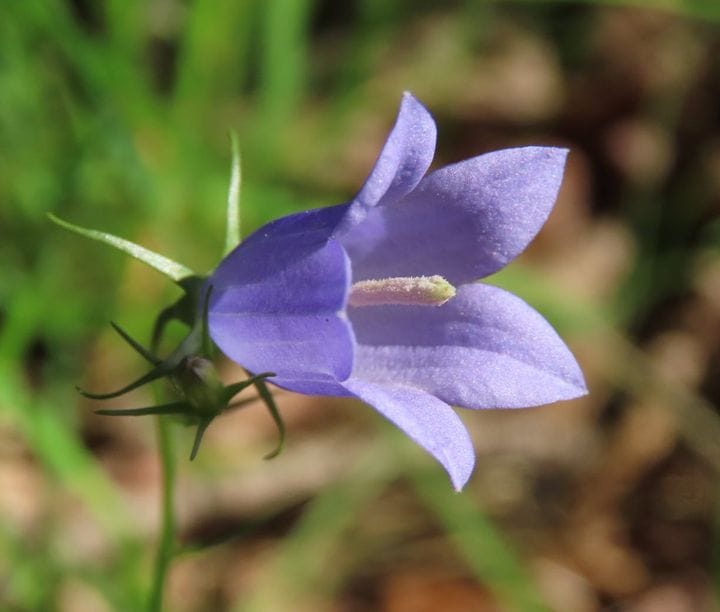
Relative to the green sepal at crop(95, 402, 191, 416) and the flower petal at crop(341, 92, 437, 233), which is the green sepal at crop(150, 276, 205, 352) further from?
the flower petal at crop(341, 92, 437, 233)

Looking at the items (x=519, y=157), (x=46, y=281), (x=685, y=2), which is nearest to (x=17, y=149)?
(x=46, y=281)

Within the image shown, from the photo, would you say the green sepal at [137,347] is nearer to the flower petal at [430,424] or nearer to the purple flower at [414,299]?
the purple flower at [414,299]

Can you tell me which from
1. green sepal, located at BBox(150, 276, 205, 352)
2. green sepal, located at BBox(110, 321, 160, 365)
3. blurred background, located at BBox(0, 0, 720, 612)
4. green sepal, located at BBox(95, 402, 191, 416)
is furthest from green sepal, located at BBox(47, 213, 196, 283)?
blurred background, located at BBox(0, 0, 720, 612)

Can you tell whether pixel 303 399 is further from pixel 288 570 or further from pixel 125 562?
pixel 125 562

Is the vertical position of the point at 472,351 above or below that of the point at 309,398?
above

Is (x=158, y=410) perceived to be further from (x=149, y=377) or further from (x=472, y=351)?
(x=472, y=351)

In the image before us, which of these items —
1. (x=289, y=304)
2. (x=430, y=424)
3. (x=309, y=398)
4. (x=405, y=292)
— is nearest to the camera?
(x=430, y=424)

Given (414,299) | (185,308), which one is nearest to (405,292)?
(414,299)
